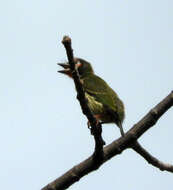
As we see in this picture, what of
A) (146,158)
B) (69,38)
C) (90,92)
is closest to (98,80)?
(90,92)

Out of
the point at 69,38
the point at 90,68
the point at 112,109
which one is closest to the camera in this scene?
the point at 69,38

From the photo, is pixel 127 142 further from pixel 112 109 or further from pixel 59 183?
pixel 112 109

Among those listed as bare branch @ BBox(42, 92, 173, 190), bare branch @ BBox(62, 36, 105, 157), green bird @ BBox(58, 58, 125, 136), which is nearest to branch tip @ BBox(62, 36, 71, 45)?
bare branch @ BBox(62, 36, 105, 157)

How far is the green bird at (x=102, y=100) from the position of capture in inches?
233

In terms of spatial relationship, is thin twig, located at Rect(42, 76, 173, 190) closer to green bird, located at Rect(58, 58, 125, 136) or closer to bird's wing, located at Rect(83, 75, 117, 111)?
green bird, located at Rect(58, 58, 125, 136)

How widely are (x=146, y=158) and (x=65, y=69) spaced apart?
223cm

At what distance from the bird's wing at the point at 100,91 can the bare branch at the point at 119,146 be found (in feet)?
5.56

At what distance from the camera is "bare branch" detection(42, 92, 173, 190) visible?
402cm

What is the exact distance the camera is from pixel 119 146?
422 centimetres

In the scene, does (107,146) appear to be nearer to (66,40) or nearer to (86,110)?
(86,110)

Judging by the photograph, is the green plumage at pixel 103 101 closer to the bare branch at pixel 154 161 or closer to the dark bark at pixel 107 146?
the bare branch at pixel 154 161

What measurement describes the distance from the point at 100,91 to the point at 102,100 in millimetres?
283

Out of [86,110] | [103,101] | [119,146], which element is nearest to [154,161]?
[119,146]

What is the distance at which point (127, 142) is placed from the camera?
4219 millimetres
